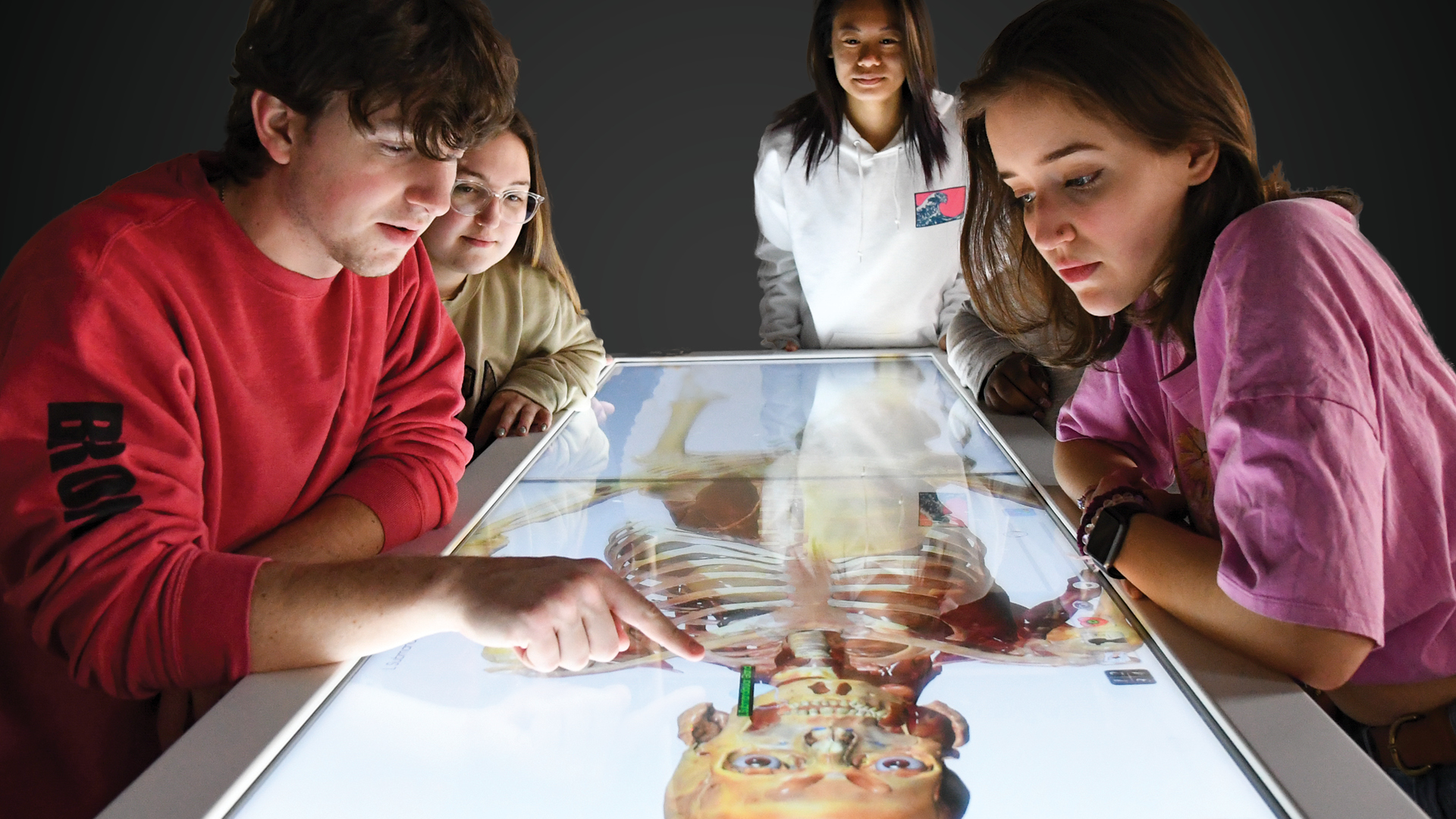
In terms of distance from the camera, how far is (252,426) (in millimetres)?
1023

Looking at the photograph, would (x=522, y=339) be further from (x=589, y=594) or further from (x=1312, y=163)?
(x=1312, y=163)

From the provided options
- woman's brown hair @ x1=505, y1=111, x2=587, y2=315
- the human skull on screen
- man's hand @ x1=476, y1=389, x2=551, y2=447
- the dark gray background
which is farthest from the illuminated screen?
the dark gray background

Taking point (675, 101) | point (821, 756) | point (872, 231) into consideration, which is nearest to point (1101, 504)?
point (821, 756)

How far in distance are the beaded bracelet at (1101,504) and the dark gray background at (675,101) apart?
3026mm

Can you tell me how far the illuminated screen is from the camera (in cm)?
65

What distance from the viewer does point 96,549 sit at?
0.77 meters

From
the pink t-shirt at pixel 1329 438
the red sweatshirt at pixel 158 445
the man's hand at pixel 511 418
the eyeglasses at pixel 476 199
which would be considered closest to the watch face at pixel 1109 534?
the pink t-shirt at pixel 1329 438

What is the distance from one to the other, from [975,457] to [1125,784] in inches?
27.4

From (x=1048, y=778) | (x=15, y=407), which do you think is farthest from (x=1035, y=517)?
(x=15, y=407)

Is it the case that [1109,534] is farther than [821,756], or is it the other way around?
[1109,534]

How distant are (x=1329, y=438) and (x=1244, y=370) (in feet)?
0.26

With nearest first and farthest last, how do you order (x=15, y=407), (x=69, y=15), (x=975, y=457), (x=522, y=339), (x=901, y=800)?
1. (x=901, y=800)
2. (x=15, y=407)
3. (x=975, y=457)
4. (x=522, y=339)
5. (x=69, y=15)

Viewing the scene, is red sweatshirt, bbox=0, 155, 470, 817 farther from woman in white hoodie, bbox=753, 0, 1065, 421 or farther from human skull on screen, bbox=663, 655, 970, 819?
woman in white hoodie, bbox=753, 0, 1065, 421

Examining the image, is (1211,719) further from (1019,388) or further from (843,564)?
(1019,388)
